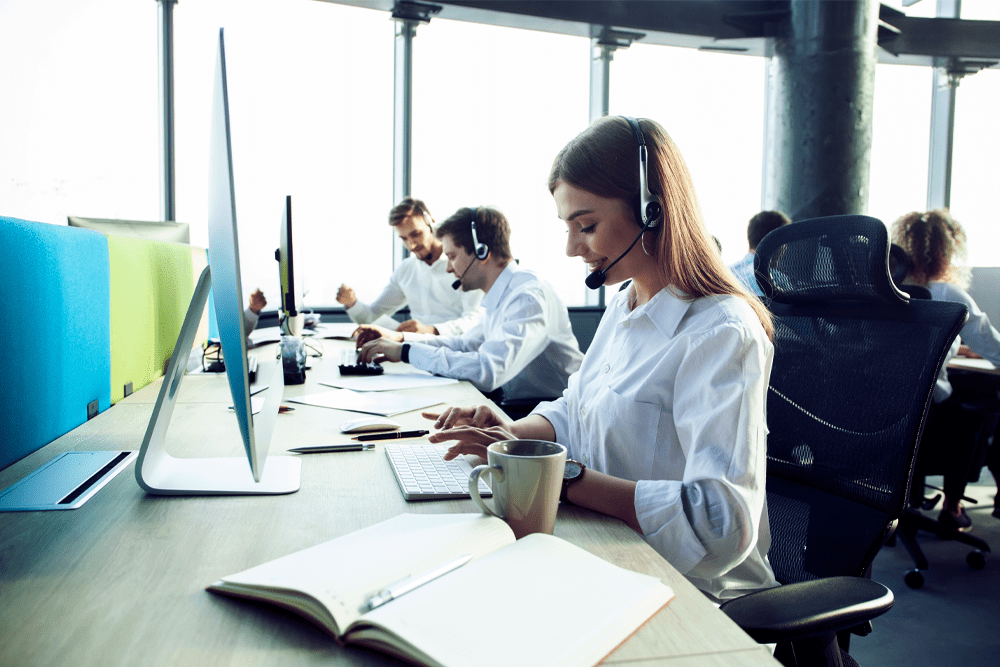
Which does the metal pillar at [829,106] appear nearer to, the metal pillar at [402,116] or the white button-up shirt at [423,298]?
the white button-up shirt at [423,298]

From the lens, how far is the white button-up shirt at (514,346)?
2064 millimetres

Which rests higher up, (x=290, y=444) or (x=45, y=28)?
(x=45, y=28)

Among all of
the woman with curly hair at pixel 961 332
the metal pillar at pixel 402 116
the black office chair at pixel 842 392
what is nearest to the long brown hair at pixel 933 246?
the woman with curly hair at pixel 961 332

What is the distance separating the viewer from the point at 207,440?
1168 mm

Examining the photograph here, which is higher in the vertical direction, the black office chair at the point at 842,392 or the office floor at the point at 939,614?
the black office chair at the point at 842,392

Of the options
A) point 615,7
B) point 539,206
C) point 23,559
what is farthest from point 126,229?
point 615,7

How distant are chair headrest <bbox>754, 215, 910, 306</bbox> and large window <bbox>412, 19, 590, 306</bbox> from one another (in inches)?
125

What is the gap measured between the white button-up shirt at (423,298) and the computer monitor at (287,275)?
1918 millimetres

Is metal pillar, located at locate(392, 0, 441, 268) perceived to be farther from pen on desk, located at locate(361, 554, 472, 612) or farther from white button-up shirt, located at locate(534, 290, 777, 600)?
pen on desk, located at locate(361, 554, 472, 612)

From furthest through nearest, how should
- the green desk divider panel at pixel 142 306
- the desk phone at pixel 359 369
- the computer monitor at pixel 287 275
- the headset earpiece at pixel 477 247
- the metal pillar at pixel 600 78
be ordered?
the metal pillar at pixel 600 78
the headset earpiece at pixel 477 247
the desk phone at pixel 359 369
the computer monitor at pixel 287 275
the green desk divider panel at pixel 142 306

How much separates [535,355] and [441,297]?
5.44 ft

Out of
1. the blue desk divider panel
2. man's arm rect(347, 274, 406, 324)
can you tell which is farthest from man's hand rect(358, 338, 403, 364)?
man's arm rect(347, 274, 406, 324)

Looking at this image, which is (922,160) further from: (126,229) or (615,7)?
(126,229)

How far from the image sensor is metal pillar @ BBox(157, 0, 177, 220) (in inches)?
154
